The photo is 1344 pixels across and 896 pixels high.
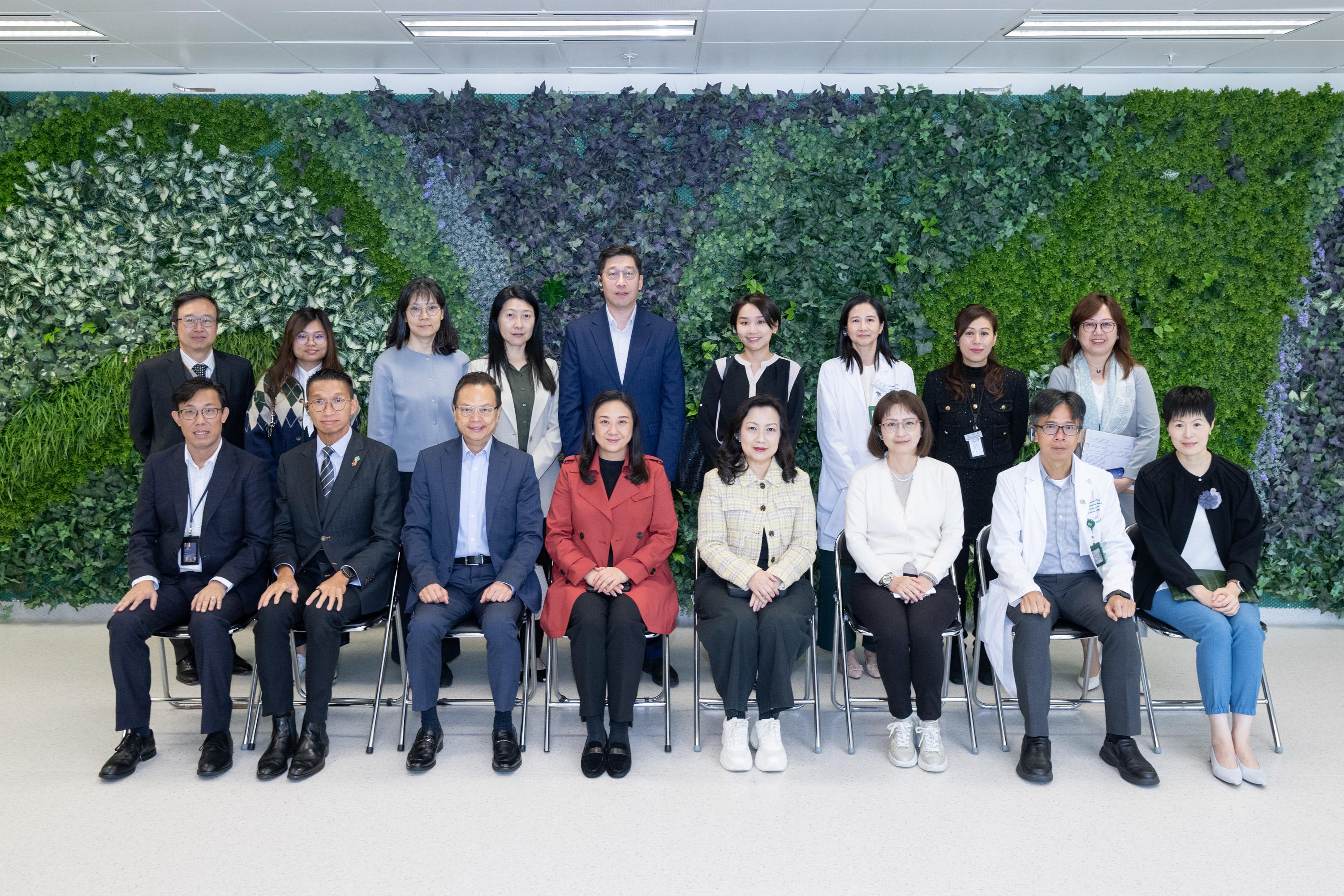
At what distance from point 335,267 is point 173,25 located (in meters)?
1.29

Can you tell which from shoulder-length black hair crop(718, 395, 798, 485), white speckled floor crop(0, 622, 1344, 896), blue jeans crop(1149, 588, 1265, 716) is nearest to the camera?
white speckled floor crop(0, 622, 1344, 896)

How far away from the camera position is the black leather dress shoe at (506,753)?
3.30m

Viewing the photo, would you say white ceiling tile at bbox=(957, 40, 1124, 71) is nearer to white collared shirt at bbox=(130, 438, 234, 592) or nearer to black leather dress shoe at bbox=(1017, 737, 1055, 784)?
black leather dress shoe at bbox=(1017, 737, 1055, 784)

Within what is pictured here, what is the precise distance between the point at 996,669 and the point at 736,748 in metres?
1.04

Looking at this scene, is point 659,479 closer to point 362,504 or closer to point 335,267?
point 362,504

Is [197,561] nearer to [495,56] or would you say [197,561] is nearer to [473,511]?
[473,511]

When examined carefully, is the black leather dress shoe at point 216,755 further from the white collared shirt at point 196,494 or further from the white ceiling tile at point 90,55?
the white ceiling tile at point 90,55

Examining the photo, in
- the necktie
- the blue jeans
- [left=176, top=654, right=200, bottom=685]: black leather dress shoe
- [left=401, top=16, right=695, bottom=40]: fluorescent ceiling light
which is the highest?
[left=401, top=16, right=695, bottom=40]: fluorescent ceiling light

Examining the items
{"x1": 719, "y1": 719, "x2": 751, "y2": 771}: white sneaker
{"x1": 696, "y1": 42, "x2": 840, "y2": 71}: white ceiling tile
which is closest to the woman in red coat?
{"x1": 719, "y1": 719, "x2": 751, "y2": 771}: white sneaker

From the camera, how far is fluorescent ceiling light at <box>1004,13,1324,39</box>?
4.21 metres

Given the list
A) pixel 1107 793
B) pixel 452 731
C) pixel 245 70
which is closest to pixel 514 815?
pixel 452 731

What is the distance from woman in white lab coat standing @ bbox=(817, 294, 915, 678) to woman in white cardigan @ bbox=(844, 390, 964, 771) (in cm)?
36

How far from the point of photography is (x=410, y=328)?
4.07 metres

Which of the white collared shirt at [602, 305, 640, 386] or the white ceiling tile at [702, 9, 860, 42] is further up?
the white ceiling tile at [702, 9, 860, 42]
